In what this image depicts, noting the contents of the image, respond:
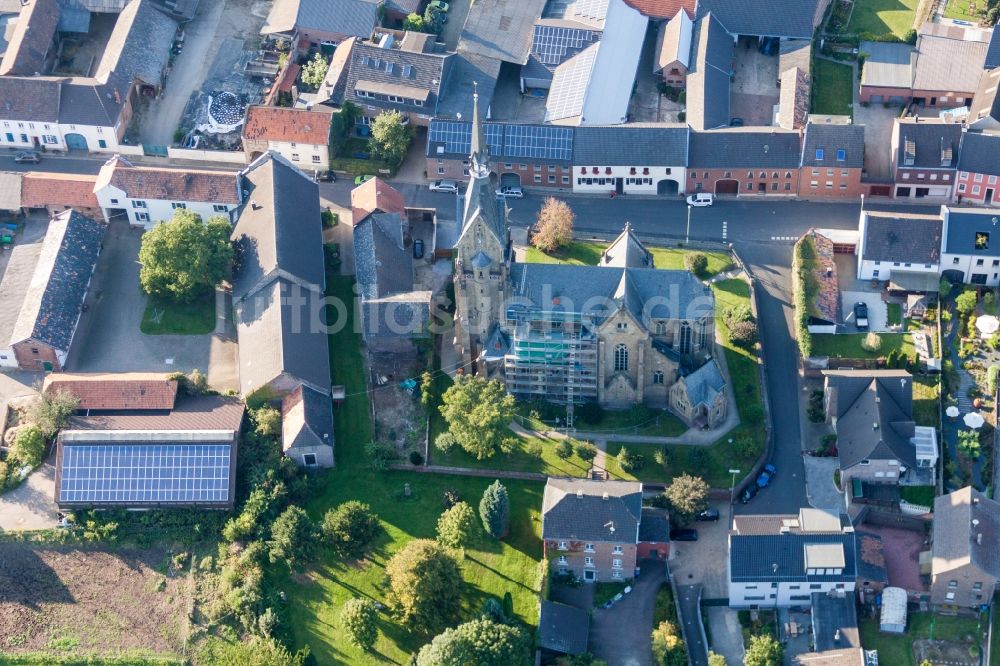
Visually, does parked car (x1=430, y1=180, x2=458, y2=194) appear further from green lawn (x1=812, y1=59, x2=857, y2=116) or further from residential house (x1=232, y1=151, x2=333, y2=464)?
green lawn (x1=812, y1=59, x2=857, y2=116)

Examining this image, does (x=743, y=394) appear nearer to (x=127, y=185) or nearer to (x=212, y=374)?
(x=212, y=374)

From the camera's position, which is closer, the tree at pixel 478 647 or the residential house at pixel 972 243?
the tree at pixel 478 647

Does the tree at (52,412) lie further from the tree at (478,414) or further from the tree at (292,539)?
the tree at (478,414)

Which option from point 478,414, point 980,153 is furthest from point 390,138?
point 980,153

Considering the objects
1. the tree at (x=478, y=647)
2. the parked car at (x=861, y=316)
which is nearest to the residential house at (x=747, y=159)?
the parked car at (x=861, y=316)

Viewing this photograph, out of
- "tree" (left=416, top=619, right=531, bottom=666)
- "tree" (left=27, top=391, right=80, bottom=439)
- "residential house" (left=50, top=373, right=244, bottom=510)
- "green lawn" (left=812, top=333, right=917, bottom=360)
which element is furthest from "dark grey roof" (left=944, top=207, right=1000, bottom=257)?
"tree" (left=27, top=391, right=80, bottom=439)
